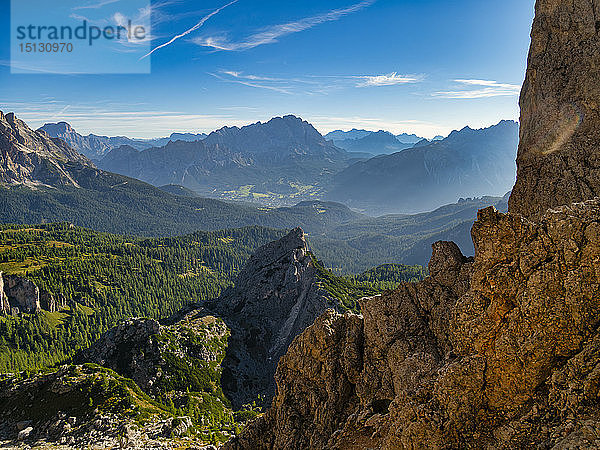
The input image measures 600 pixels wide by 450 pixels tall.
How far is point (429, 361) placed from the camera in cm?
2448

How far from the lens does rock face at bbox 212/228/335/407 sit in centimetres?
12194

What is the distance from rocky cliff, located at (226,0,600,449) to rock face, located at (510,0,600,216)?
0.16 meters

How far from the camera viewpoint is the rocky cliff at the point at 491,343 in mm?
14914

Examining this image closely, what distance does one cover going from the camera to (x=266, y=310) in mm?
147500

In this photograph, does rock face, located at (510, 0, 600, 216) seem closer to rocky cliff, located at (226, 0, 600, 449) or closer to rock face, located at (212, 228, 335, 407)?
rocky cliff, located at (226, 0, 600, 449)

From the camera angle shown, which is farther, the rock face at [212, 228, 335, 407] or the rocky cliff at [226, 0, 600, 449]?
the rock face at [212, 228, 335, 407]

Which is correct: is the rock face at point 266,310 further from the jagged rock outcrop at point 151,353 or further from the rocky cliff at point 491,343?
the rocky cliff at point 491,343

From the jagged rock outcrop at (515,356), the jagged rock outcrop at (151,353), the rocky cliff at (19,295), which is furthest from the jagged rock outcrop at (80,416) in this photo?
the rocky cliff at (19,295)

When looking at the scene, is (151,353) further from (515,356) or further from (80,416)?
(515,356)

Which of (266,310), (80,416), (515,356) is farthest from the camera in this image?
(266,310)

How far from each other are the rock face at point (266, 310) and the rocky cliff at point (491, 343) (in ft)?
276

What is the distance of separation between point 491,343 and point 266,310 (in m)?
135

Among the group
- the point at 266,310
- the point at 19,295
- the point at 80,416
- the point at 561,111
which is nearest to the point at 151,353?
the point at 80,416

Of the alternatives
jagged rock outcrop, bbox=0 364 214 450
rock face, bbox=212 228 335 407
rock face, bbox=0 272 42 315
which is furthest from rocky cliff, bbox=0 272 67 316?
jagged rock outcrop, bbox=0 364 214 450
